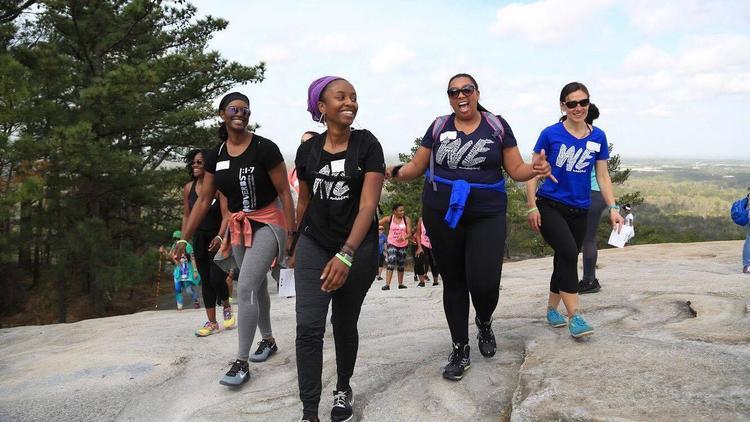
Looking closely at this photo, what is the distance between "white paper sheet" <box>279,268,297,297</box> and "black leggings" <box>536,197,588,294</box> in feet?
6.12

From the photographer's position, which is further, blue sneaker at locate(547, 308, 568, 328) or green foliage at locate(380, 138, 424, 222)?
green foliage at locate(380, 138, 424, 222)

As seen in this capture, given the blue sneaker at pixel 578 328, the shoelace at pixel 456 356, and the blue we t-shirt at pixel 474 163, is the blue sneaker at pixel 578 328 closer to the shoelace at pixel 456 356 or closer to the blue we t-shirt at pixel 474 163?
the shoelace at pixel 456 356

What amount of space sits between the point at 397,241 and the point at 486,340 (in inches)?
264

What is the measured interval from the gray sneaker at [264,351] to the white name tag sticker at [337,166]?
2.11m

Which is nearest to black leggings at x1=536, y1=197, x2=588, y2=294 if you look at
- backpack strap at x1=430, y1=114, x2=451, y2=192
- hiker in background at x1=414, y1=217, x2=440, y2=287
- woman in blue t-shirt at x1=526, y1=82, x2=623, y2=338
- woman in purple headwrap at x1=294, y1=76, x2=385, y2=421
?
woman in blue t-shirt at x1=526, y1=82, x2=623, y2=338

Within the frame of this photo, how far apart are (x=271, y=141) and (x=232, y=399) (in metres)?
1.88

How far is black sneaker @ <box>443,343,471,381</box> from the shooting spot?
3.47 m

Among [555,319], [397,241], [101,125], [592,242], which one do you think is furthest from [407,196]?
[555,319]

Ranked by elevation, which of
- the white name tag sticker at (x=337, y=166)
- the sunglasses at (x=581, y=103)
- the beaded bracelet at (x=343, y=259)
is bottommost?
the beaded bracelet at (x=343, y=259)

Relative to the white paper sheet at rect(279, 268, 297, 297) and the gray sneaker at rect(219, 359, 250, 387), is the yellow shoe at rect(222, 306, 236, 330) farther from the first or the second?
the white paper sheet at rect(279, 268, 297, 297)

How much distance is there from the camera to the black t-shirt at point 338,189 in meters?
2.98

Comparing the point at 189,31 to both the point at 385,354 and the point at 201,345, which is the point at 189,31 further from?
the point at 385,354

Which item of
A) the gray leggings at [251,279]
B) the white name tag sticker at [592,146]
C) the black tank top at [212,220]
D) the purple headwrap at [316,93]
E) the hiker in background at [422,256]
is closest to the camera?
the purple headwrap at [316,93]

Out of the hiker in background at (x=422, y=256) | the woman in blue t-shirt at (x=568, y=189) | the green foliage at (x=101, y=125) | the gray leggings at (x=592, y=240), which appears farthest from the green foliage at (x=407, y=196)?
→ the woman in blue t-shirt at (x=568, y=189)
